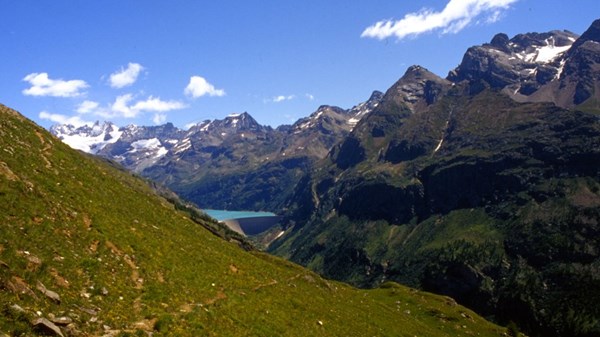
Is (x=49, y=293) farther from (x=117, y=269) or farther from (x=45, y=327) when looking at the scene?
(x=117, y=269)

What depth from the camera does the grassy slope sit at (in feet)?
76.2

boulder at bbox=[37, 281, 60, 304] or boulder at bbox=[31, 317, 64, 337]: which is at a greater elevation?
boulder at bbox=[37, 281, 60, 304]

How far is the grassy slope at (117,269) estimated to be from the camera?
2322cm

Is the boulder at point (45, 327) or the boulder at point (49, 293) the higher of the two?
the boulder at point (49, 293)

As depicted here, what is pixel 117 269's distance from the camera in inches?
1156

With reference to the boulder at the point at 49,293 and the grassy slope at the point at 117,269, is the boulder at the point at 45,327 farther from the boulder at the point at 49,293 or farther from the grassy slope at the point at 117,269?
the boulder at the point at 49,293

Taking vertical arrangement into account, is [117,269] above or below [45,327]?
above

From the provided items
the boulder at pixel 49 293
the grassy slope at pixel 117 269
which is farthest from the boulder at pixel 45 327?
the boulder at pixel 49 293

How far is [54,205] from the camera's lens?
106 feet

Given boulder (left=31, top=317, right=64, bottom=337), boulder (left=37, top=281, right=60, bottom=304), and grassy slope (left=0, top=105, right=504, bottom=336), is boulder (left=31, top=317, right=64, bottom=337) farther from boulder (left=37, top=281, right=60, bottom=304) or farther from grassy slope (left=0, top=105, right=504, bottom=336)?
boulder (left=37, top=281, right=60, bottom=304)

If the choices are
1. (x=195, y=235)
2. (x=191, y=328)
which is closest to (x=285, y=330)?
A: (x=191, y=328)

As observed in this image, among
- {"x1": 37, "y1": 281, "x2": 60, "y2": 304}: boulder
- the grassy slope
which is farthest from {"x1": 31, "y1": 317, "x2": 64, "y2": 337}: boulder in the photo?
{"x1": 37, "y1": 281, "x2": 60, "y2": 304}: boulder

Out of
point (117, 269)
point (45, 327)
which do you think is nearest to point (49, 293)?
point (45, 327)

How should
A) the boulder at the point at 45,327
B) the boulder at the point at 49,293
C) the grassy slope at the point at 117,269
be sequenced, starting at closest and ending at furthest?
the boulder at the point at 45,327, the boulder at the point at 49,293, the grassy slope at the point at 117,269
